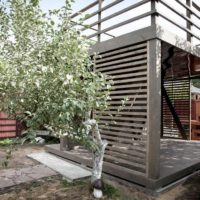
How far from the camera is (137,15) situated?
174 inches

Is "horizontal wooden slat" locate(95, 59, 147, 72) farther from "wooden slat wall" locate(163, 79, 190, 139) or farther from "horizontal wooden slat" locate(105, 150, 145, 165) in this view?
"wooden slat wall" locate(163, 79, 190, 139)

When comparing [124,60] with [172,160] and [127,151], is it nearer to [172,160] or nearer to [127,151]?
[127,151]

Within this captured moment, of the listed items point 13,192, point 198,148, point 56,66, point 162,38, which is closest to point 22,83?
point 56,66

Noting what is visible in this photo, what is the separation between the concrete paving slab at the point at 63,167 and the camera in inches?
189

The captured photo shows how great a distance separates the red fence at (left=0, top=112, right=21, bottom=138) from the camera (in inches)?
375

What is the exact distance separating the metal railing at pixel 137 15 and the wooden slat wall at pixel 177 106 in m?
3.91

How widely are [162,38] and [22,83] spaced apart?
2449 millimetres

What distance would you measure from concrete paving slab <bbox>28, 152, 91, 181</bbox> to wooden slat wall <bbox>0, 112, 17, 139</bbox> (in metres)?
3.64

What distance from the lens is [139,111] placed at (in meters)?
4.46

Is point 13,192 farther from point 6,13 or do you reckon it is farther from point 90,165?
point 6,13

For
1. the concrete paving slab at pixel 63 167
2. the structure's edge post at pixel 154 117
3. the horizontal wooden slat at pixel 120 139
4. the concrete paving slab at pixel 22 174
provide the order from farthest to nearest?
the concrete paving slab at pixel 63 167 → the horizontal wooden slat at pixel 120 139 → the concrete paving slab at pixel 22 174 → the structure's edge post at pixel 154 117

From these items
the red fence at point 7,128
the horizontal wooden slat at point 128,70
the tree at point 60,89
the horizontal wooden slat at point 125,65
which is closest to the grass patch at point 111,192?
the tree at point 60,89

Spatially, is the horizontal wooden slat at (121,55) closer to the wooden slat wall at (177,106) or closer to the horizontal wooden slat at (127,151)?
the horizontal wooden slat at (127,151)

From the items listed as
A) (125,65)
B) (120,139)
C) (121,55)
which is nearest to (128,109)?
(120,139)
